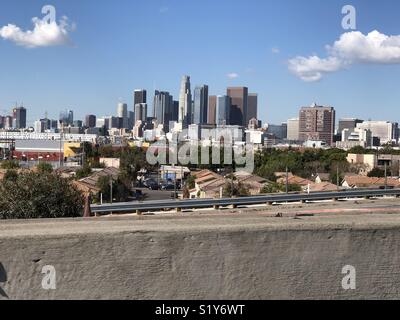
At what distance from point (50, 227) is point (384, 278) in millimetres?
2642

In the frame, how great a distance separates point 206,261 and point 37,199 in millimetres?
9655

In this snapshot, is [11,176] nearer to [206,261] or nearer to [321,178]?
[206,261]

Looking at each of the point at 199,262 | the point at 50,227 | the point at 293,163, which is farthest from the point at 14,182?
the point at 293,163

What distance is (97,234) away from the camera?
4207 mm

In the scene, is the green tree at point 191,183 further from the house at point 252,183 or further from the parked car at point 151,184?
the parked car at point 151,184

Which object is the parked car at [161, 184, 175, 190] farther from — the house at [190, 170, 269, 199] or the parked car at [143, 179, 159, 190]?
the house at [190, 170, 269, 199]

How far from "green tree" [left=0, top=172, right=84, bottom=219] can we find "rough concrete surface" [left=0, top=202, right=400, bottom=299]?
8.65 m

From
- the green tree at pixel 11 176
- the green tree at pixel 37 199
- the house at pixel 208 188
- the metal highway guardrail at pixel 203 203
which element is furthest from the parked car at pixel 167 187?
the green tree at pixel 37 199

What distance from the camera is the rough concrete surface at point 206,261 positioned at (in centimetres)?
416

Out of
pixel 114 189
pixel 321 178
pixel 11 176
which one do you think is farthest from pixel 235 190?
pixel 321 178

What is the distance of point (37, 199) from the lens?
13.1 m

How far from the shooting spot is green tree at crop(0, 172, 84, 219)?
12742 mm
